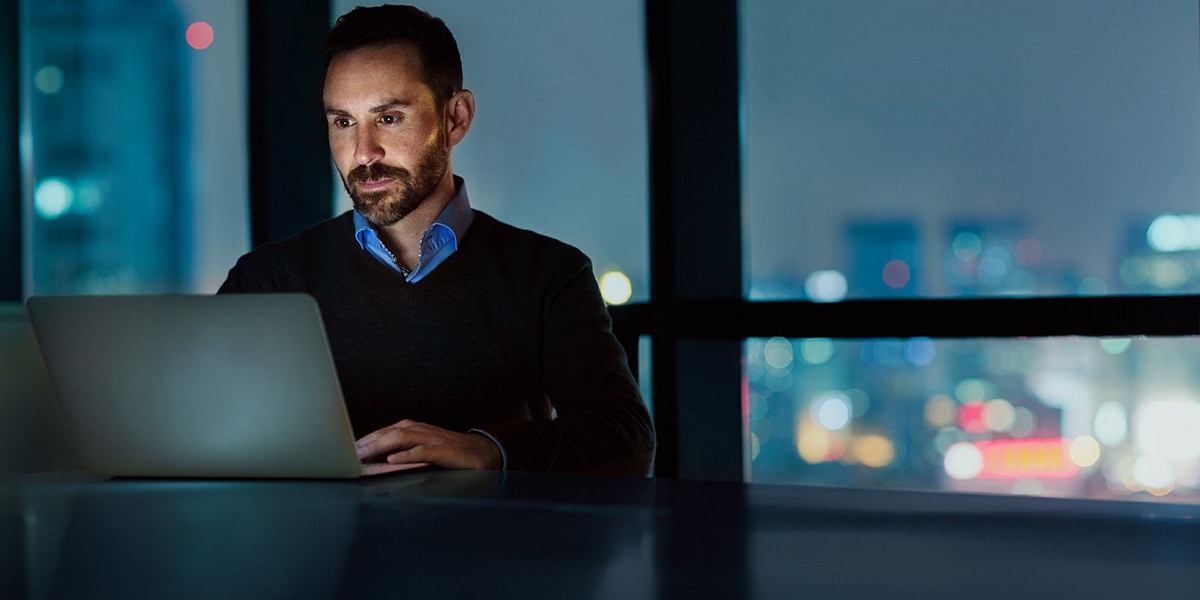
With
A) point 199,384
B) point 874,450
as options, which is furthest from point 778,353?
point 199,384

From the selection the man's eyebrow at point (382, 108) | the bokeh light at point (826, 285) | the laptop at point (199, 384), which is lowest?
the laptop at point (199, 384)

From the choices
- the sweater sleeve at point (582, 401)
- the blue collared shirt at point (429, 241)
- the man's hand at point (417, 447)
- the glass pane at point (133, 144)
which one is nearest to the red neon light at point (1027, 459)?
the sweater sleeve at point (582, 401)

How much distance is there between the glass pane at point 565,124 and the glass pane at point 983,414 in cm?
49

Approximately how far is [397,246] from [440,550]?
53.4 inches

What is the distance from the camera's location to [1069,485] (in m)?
2.43

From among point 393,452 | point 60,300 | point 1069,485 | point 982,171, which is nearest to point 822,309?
point 982,171

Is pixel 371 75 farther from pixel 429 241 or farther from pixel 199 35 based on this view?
pixel 199 35

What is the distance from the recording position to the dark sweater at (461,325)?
1886 mm

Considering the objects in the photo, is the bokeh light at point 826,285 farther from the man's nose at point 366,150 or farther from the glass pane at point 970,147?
the man's nose at point 366,150

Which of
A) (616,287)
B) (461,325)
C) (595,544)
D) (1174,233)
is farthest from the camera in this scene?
(616,287)

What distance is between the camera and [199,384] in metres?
1.15

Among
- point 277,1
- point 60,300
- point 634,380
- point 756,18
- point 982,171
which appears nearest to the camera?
point 60,300

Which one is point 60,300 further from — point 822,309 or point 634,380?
point 822,309

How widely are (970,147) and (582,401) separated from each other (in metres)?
1.27
